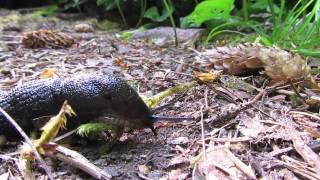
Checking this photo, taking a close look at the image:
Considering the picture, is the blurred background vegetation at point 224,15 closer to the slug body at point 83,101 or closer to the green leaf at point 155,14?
the green leaf at point 155,14

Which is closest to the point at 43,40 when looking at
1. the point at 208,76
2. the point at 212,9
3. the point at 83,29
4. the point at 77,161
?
the point at 83,29

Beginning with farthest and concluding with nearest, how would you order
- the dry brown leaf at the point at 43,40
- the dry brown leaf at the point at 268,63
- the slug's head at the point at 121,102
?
the dry brown leaf at the point at 43,40 → the dry brown leaf at the point at 268,63 → the slug's head at the point at 121,102

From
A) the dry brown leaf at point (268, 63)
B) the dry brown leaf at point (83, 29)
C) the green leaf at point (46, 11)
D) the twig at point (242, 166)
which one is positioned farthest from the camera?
the green leaf at point (46, 11)

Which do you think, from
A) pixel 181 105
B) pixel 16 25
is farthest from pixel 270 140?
pixel 16 25

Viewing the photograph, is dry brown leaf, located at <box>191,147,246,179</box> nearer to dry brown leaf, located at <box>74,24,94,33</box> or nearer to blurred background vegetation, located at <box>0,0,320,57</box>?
blurred background vegetation, located at <box>0,0,320,57</box>

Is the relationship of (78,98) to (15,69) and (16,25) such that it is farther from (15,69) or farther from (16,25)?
(16,25)

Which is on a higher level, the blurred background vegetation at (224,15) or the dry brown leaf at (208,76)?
the dry brown leaf at (208,76)

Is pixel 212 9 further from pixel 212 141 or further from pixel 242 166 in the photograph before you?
pixel 242 166

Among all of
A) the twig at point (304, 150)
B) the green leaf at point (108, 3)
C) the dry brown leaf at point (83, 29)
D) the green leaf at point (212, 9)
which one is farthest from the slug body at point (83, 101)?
the green leaf at point (108, 3)
